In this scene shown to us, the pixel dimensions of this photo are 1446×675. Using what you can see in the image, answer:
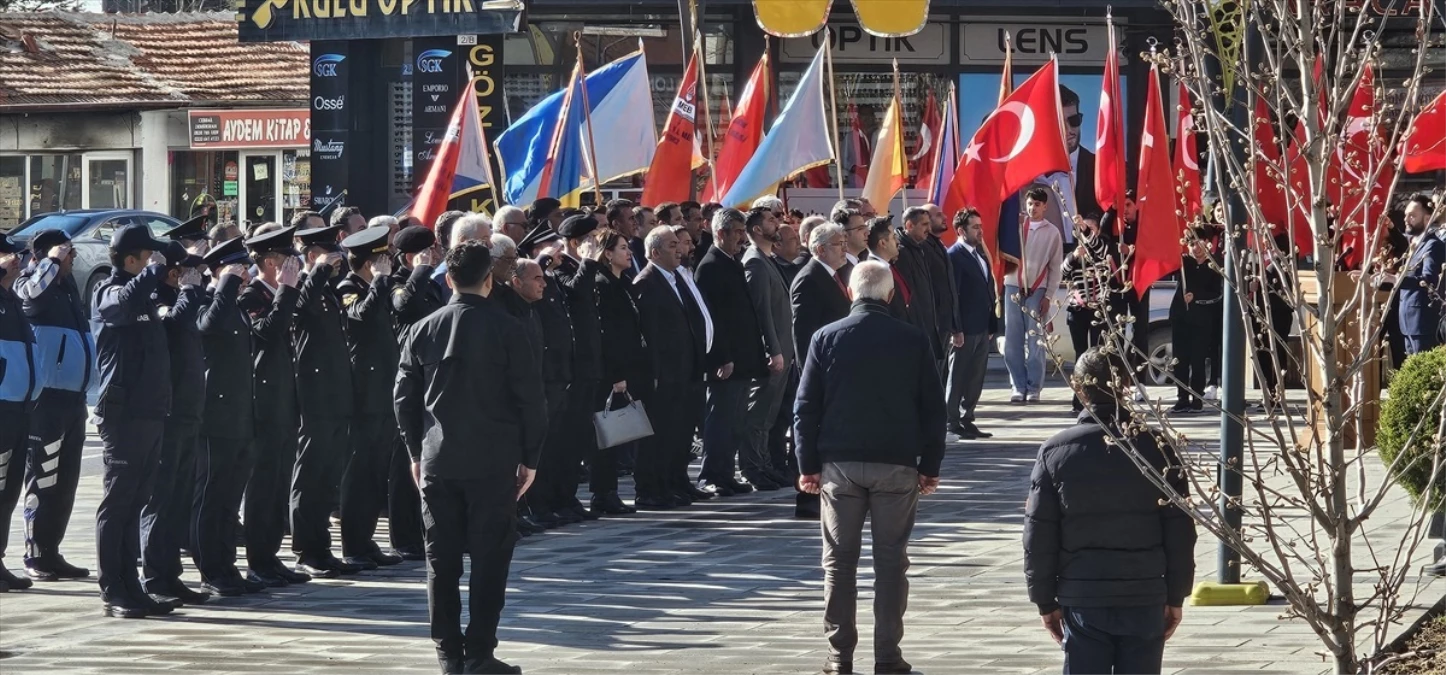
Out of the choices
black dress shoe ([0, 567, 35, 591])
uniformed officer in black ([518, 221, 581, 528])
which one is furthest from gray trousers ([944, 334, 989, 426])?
black dress shoe ([0, 567, 35, 591])

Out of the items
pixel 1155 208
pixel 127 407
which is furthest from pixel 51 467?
pixel 1155 208

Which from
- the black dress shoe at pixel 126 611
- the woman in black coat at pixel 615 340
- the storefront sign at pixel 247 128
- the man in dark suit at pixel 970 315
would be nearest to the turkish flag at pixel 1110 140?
the man in dark suit at pixel 970 315

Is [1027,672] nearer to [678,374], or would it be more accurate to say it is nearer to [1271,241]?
[1271,241]

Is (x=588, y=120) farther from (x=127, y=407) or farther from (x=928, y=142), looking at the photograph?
(x=928, y=142)

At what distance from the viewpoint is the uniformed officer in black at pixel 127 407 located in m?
10.8

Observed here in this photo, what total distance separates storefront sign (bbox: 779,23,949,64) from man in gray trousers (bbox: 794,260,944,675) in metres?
20.5

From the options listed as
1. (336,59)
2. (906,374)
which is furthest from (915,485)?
(336,59)

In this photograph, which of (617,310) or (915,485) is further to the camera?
(617,310)

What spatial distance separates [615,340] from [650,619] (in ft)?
13.5

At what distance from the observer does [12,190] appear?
4103cm

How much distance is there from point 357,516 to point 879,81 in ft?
60.0

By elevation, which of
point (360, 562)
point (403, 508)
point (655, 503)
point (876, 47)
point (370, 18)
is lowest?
point (360, 562)

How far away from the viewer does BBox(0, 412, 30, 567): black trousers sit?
11.8m

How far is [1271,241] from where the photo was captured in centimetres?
667
